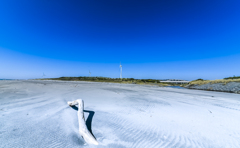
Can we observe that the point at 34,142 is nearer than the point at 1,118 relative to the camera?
Yes

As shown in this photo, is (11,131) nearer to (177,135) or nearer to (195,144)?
(177,135)

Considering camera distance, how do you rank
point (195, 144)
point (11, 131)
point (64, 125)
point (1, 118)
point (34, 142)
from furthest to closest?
point (1, 118) → point (64, 125) → point (11, 131) → point (195, 144) → point (34, 142)

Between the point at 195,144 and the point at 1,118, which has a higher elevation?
the point at 1,118

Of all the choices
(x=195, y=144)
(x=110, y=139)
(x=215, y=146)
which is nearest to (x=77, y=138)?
(x=110, y=139)

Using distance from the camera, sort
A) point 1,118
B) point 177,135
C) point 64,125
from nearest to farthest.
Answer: point 177,135
point 64,125
point 1,118

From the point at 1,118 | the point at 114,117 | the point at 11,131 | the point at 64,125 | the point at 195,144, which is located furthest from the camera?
the point at 114,117

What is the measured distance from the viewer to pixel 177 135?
2311mm

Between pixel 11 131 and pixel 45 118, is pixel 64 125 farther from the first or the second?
pixel 11 131

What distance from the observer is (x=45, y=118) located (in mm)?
2912

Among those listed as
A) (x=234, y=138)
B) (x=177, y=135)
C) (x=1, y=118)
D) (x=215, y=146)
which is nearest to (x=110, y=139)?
(x=177, y=135)

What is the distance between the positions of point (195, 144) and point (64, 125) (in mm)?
3068

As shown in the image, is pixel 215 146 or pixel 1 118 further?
pixel 1 118

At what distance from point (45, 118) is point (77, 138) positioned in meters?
1.58

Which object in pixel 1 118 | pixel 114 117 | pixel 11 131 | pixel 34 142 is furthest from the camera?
pixel 114 117
